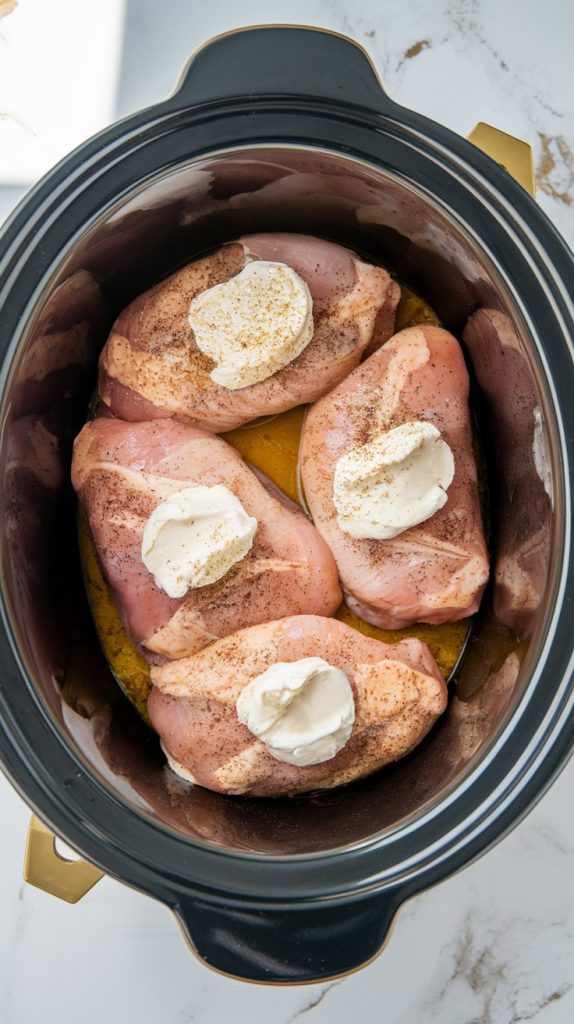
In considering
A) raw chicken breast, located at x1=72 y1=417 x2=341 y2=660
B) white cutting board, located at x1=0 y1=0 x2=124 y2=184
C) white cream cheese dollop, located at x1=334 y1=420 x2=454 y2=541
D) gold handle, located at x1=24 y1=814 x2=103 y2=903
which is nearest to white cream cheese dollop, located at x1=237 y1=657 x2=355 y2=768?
raw chicken breast, located at x1=72 y1=417 x2=341 y2=660

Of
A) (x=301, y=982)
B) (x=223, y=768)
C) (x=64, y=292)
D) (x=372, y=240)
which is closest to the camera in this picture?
(x=301, y=982)

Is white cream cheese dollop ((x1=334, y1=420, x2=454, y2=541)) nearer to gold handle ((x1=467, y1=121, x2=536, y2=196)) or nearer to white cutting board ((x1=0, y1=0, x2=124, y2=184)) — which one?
gold handle ((x1=467, y1=121, x2=536, y2=196))

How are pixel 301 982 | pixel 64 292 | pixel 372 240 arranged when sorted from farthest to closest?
1. pixel 372 240
2. pixel 64 292
3. pixel 301 982

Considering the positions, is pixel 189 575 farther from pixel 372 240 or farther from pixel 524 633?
pixel 372 240

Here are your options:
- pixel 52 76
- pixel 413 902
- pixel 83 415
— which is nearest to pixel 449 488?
pixel 83 415

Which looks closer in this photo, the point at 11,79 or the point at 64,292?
the point at 64,292

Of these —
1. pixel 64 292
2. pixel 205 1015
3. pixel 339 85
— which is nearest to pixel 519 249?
pixel 339 85
